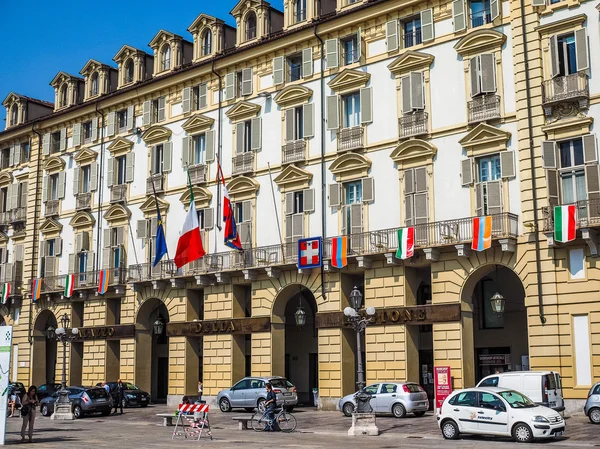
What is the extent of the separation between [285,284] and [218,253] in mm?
4604

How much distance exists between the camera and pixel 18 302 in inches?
2099

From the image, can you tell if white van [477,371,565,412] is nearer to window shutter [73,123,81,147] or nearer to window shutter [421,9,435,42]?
window shutter [421,9,435,42]

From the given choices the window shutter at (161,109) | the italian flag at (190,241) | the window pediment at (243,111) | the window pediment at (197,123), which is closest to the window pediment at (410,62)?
the window pediment at (243,111)

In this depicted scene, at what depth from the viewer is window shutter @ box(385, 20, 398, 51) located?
119 ft

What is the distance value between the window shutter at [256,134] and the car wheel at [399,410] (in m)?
15.6

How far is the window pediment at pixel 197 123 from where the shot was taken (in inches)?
1709

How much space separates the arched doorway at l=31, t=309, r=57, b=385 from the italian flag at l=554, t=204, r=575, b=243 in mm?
34002

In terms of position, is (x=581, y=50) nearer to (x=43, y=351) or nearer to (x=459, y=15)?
(x=459, y=15)

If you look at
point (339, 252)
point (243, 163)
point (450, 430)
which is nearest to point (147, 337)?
point (243, 163)

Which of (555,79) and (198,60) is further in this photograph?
(198,60)

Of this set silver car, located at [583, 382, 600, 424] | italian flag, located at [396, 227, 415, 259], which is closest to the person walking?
italian flag, located at [396, 227, 415, 259]

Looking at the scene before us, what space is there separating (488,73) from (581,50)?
12.9ft

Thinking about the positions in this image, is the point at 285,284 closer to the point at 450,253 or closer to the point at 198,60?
the point at 450,253

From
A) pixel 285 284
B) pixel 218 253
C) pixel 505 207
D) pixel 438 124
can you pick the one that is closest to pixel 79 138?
pixel 218 253
